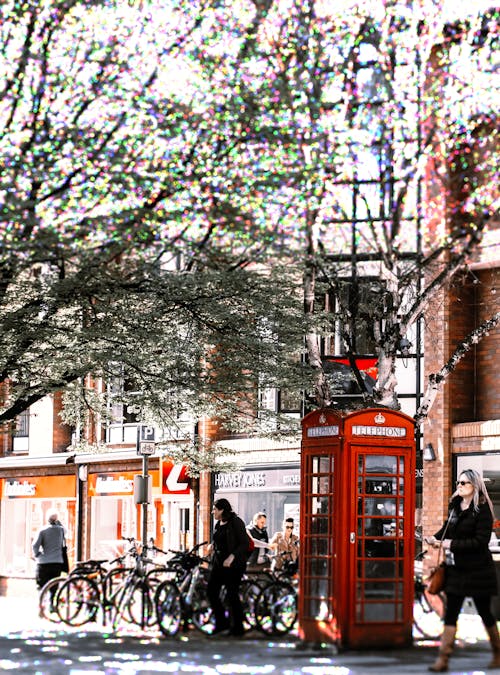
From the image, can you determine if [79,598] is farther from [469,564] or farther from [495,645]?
[469,564]

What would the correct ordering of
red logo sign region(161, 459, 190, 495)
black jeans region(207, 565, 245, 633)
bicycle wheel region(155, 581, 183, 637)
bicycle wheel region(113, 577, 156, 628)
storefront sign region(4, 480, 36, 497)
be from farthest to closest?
1. storefront sign region(4, 480, 36, 497)
2. red logo sign region(161, 459, 190, 495)
3. bicycle wheel region(113, 577, 156, 628)
4. bicycle wheel region(155, 581, 183, 637)
5. black jeans region(207, 565, 245, 633)

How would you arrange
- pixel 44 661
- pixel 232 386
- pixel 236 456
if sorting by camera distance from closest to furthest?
pixel 44 661, pixel 232 386, pixel 236 456

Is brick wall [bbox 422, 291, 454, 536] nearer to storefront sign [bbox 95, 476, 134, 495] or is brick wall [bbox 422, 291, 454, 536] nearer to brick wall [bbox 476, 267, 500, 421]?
brick wall [bbox 476, 267, 500, 421]

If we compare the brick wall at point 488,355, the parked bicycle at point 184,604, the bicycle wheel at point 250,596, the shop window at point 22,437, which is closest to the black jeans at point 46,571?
the parked bicycle at point 184,604

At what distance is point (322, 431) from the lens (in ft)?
56.1

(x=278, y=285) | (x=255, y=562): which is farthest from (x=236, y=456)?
(x=278, y=285)

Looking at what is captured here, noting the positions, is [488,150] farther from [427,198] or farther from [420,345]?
[420,345]

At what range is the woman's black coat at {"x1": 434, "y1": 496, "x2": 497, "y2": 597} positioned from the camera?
566 inches

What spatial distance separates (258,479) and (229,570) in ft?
45.0

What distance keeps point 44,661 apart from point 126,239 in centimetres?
470

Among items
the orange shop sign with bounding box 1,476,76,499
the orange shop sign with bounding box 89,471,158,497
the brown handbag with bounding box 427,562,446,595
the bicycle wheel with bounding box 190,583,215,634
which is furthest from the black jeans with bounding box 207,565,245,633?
the orange shop sign with bounding box 1,476,76,499

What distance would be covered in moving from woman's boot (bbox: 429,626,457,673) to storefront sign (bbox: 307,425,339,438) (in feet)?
9.61

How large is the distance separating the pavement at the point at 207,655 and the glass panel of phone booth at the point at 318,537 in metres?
0.50

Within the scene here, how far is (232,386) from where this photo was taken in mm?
22312
